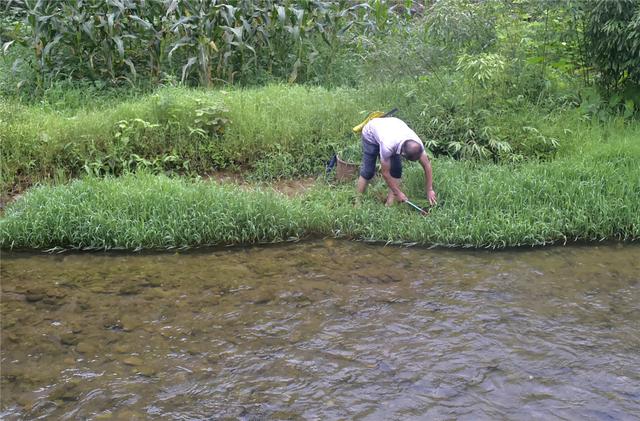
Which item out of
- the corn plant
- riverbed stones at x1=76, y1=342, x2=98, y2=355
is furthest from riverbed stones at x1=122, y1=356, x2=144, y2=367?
the corn plant

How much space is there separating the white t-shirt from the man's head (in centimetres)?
7

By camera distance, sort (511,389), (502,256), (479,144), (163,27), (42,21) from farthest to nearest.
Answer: (163,27), (42,21), (479,144), (502,256), (511,389)

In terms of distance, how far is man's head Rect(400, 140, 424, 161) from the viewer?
19.2ft

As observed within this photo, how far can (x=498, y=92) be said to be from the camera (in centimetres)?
787

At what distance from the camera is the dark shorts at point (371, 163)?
6434 mm

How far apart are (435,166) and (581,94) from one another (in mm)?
2798

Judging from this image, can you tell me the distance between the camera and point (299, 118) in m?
7.83

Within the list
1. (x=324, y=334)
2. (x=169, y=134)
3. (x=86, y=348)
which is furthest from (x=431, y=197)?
(x=86, y=348)

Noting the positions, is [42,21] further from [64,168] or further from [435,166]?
[435,166]

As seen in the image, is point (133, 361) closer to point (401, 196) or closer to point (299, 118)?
point (401, 196)

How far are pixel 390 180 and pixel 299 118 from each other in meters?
1.98

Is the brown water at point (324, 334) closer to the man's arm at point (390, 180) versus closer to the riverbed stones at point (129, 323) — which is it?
the riverbed stones at point (129, 323)

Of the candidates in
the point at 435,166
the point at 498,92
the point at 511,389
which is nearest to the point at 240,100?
the point at 435,166

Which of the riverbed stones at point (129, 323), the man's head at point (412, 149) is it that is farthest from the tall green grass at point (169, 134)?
the riverbed stones at point (129, 323)
